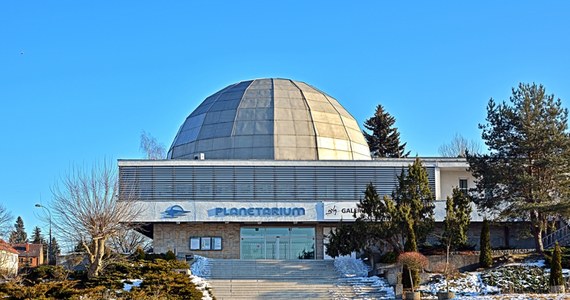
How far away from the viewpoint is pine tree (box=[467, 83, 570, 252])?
113 ft

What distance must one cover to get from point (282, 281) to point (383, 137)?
37.6m

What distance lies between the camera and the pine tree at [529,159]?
3444cm

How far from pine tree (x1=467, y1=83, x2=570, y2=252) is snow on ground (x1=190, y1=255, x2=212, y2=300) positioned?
13286 mm

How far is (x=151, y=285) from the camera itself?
25.1m

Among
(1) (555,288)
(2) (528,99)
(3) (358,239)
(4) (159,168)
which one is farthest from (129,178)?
(1) (555,288)

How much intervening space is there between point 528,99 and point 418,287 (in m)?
10.7

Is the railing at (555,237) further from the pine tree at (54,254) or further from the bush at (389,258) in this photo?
the pine tree at (54,254)

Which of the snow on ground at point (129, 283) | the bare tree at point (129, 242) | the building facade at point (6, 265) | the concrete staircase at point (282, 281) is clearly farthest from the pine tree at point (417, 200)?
the bare tree at point (129, 242)

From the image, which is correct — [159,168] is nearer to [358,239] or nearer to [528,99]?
[358,239]

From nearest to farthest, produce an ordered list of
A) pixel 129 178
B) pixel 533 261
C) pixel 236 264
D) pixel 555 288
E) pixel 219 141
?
pixel 555 288 → pixel 533 261 → pixel 236 264 → pixel 129 178 → pixel 219 141

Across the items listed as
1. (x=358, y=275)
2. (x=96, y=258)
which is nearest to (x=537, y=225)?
(x=358, y=275)

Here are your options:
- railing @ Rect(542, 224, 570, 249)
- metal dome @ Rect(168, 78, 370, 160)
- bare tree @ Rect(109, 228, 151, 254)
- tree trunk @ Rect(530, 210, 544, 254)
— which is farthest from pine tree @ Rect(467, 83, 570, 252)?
bare tree @ Rect(109, 228, 151, 254)

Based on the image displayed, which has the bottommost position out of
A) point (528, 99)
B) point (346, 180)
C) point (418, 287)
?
point (418, 287)

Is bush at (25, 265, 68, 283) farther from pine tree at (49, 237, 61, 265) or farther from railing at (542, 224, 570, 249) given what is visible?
railing at (542, 224, 570, 249)
